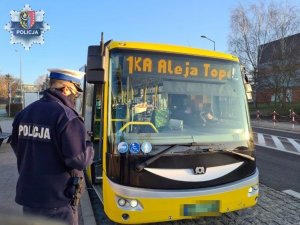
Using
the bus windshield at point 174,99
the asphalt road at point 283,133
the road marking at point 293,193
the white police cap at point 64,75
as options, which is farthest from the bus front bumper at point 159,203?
the asphalt road at point 283,133

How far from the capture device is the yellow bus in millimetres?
4164

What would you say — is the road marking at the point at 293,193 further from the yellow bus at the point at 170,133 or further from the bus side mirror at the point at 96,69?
the bus side mirror at the point at 96,69

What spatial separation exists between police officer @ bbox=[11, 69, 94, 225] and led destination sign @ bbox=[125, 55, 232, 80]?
1838 mm

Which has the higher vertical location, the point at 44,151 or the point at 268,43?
the point at 268,43

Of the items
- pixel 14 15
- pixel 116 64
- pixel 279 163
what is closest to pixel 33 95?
pixel 14 15

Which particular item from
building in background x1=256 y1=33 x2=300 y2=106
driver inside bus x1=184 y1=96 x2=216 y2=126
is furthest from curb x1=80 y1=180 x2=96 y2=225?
building in background x1=256 y1=33 x2=300 y2=106

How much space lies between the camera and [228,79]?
5051mm

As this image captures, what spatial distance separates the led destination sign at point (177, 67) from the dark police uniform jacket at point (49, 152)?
189cm

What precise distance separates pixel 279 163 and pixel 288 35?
1233 inches

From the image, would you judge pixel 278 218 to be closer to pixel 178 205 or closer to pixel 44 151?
pixel 178 205

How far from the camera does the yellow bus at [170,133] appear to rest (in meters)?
4.16

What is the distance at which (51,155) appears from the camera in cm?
276

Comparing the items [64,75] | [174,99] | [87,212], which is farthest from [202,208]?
[64,75]

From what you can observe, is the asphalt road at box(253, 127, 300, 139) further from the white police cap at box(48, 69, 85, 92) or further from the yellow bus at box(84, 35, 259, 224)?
the white police cap at box(48, 69, 85, 92)
